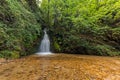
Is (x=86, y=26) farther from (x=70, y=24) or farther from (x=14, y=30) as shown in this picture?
(x=14, y=30)

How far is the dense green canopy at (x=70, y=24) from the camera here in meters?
11.2

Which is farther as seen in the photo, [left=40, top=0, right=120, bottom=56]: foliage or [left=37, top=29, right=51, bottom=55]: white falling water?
[left=37, top=29, right=51, bottom=55]: white falling water

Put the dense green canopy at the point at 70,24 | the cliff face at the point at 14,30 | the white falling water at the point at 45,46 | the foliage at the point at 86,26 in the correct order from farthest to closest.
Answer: the white falling water at the point at 45,46, the foliage at the point at 86,26, the dense green canopy at the point at 70,24, the cliff face at the point at 14,30

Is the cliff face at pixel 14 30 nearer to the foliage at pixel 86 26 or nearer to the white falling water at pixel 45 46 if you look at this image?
the white falling water at pixel 45 46

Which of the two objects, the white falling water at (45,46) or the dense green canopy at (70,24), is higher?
the dense green canopy at (70,24)

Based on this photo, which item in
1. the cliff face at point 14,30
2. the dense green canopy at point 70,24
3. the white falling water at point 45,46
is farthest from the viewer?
the white falling water at point 45,46

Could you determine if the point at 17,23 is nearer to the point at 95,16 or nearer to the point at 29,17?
the point at 29,17

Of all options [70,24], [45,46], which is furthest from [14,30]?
[70,24]

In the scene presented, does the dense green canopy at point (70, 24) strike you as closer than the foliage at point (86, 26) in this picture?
Yes

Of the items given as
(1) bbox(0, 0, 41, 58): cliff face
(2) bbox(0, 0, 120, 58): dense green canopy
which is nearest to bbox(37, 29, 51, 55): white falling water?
(2) bbox(0, 0, 120, 58): dense green canopy

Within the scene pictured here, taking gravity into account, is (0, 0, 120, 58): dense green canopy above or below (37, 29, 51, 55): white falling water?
above

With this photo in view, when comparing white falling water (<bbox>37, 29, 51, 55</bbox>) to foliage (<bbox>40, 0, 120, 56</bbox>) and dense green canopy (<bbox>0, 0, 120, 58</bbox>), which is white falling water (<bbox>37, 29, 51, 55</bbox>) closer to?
dense green canopy (<bbox>0, 0, 120, 58</bbox>)

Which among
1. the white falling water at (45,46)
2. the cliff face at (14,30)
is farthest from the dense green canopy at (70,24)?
the white falling water at (45,46)

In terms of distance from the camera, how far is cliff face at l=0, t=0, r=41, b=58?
378 inches
